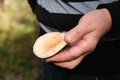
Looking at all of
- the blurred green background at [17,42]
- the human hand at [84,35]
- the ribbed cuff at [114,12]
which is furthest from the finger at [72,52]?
the blurred green background at [17,42]

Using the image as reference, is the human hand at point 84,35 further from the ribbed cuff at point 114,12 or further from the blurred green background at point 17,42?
the blurred green background at point 17,42

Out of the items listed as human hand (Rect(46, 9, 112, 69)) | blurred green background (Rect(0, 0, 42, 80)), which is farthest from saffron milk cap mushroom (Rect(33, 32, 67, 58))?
blurred green background (Rect(0, 0, 42, 80))

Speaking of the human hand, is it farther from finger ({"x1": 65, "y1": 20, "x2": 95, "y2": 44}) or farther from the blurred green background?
the blurred green background

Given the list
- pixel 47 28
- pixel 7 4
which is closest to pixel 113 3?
pixel 47 28

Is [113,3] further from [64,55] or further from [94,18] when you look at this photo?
[64,55]

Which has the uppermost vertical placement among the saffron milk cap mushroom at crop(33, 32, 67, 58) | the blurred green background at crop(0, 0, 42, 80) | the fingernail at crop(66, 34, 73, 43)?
the fingernail at crop(66, 34, 73, 43)
